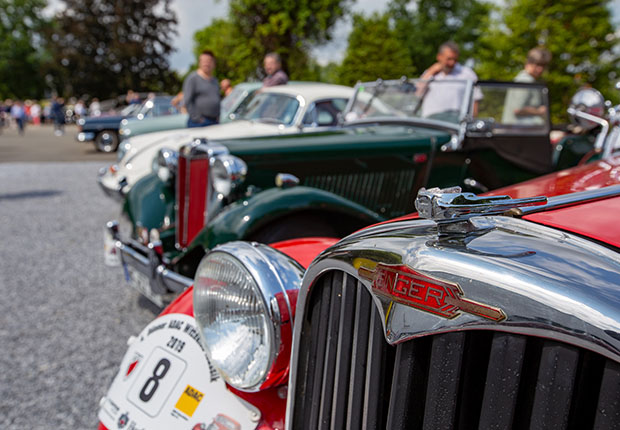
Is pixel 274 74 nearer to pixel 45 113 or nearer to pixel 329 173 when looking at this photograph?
pixel 329 173

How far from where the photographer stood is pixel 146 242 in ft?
12.5

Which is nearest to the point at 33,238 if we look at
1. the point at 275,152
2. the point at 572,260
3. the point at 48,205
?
the point at 48,205

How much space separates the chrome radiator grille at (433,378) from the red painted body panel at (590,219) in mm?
296

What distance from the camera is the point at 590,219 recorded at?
1.18 meters

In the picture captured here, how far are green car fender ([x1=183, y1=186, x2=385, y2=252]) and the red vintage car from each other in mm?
1217

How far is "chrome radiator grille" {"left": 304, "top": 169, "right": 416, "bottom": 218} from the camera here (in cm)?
366

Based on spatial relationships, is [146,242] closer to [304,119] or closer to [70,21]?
[304,119]

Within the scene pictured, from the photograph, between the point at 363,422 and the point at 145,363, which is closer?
the point at 363,422

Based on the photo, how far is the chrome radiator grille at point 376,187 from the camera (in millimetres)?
3662

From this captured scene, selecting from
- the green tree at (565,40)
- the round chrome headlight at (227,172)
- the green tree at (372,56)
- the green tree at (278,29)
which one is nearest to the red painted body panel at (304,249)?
the round chrome headlight at (227,172)

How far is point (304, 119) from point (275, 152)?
2.59m

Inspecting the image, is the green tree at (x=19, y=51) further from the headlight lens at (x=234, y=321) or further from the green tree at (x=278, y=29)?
the headlight lens at (x=234, y=321)

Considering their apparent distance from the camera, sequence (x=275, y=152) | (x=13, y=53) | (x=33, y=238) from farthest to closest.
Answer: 1. (x=13, y=53)
2. (x=33, y=238)
3. (x=275, y=152)

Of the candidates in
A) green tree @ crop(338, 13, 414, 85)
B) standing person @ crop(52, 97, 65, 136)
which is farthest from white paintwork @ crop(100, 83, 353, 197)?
green tree @ crop(338, 13, 414, 85)
